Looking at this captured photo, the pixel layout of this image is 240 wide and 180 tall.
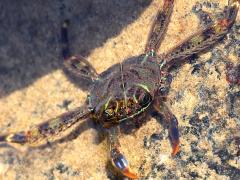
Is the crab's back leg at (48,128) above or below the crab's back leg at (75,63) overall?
below

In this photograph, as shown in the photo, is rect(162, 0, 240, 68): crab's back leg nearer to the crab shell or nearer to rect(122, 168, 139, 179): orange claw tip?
the crab shell

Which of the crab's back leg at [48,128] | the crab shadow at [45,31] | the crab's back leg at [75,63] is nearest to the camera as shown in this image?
the crab's back leg at [48,128]

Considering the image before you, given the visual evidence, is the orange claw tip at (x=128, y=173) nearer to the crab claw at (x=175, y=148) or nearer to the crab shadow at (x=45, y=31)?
the crab claw at (x=175, y=148)

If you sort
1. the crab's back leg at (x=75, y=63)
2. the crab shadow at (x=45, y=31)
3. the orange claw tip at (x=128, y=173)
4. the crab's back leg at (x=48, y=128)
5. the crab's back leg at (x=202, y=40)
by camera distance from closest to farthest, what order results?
the orange claw tip at (x=128, y=173), the crab's back leg at (x=202, y=40), the crab's back leg at (x=48, y=128), the crab's back leg at (x=75, y=63), the crab shadow at (x=45, y=31)

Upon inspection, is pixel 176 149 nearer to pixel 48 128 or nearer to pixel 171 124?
pixel 171 124

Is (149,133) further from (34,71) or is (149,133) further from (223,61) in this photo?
(34,71)

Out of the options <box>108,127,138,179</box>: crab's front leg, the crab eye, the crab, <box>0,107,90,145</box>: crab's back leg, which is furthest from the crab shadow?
the crab eye

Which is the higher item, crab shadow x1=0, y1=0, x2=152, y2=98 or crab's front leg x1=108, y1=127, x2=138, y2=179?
crab shadow x1=0, y1=0, x2=152, y2=98

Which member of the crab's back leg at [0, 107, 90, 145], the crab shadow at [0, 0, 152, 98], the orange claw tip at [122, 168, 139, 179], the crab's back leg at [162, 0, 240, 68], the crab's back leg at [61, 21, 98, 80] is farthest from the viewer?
the crab shadow at [0, 0, 152, 98]

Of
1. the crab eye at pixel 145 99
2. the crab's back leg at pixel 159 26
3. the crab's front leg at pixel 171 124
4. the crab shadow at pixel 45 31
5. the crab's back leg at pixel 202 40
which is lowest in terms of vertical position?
the crab's front leg at pixel 171 124

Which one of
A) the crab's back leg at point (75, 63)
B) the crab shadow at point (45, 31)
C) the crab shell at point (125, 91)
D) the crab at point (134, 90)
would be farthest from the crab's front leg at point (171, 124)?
the crab shadow at point (45, 31)
